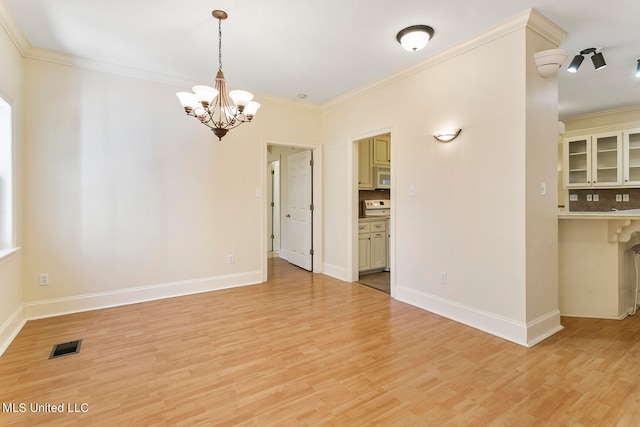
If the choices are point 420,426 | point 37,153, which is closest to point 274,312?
point 420,426

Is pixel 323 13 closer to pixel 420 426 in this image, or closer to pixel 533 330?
pixel 420 426

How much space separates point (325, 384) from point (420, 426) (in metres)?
0.65

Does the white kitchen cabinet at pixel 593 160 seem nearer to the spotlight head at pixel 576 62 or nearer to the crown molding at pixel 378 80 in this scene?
the spotlight head at pixel 576 62

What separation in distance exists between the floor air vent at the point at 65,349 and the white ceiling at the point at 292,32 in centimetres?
280

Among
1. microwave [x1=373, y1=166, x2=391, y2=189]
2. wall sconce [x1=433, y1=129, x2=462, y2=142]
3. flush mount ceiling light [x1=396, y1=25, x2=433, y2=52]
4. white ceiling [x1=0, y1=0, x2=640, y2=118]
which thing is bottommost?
microwave [x1=373, y1=166, x2=391, y2=189]

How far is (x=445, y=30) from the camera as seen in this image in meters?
2.81

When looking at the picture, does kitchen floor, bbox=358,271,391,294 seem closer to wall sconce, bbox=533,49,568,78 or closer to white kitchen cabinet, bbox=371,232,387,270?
white kitchen cabinet, bbox=371,232,387,270

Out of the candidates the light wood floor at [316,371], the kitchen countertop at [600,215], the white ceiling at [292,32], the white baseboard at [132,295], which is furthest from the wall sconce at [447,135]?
the white baseboard at [132,295]

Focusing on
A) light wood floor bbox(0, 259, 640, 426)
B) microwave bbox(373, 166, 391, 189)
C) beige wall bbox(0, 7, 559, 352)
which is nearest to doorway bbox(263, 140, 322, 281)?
beige wall bbox(0, 7, 559, 352)

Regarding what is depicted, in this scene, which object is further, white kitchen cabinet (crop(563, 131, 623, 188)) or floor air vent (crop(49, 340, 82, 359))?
white kitchen cabinet (crop(563, 131, 623, 188))

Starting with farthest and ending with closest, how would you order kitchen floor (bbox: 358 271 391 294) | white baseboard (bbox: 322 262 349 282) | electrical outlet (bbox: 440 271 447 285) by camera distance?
white baseboard (bbox: 322 262 349 282) → kitchen floor (bbox: 358 271 391 294) → electrical outlet (bbox: 440 271 447 285)

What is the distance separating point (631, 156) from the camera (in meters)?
4.80

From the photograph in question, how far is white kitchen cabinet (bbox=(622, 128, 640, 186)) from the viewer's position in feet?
15.6

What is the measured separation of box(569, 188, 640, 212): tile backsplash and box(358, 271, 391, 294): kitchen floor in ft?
12.6
